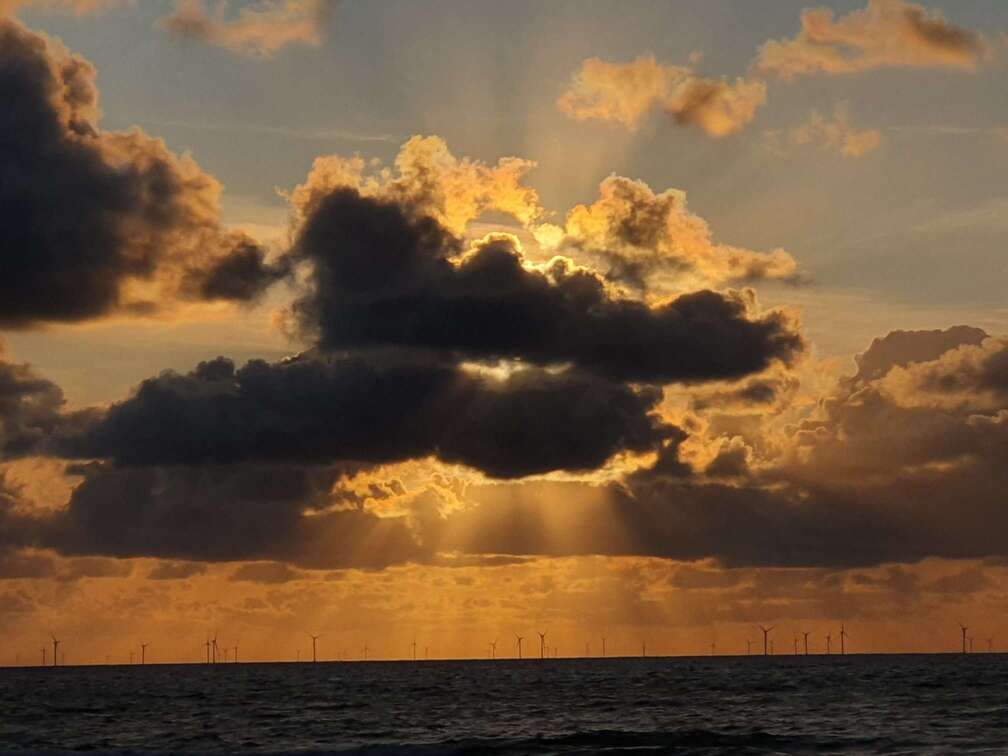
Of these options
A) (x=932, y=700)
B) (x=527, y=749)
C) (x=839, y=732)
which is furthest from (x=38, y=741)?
(x=932, y=700)

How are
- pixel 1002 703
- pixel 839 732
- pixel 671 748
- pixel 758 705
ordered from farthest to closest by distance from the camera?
pixel 758 705 → pixel 1002 703 → pixel 839 732 → pixel 671 748

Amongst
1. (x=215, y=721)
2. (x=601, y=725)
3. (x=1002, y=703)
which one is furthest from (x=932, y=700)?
(x=215, y=721)

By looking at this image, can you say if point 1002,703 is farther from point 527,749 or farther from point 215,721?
point 215,721

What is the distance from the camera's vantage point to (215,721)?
552 ft

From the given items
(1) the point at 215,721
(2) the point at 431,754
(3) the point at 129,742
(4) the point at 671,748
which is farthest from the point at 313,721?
(4) the point at 671,748

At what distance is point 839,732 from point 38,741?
77.8m

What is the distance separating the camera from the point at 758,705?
7431 inches

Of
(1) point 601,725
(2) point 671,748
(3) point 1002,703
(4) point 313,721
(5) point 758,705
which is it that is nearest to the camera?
(2) point 671,748

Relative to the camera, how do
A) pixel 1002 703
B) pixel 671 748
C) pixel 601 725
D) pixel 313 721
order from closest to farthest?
pixel 671 748 < pixel 601 725 < pixel 313 721 < pixel 1002 703

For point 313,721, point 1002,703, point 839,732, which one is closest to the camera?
point 839,732

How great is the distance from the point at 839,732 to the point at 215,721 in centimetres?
7622

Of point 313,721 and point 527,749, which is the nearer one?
point 527,749

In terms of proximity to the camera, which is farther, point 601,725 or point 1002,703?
point 1002,703

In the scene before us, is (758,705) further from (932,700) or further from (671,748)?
(671,748)
